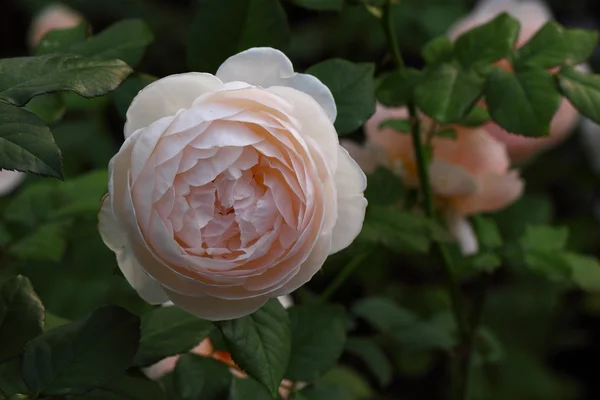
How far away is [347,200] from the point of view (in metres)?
0.35

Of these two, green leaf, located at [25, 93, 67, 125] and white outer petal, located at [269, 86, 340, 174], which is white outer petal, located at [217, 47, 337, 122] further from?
green leaf, located at [25, 93, 67, 125]

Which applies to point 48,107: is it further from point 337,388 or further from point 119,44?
point 337,388

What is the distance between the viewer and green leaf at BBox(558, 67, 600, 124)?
0.46 metres

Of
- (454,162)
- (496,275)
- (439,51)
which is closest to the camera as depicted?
(439,51)

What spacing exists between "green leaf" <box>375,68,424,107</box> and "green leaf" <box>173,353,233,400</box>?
0.20 metres

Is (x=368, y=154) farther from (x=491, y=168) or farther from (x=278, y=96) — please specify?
(x=278, y=96)

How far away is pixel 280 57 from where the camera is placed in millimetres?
357

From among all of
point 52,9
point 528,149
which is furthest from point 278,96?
point 52,9

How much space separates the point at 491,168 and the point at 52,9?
995 mm

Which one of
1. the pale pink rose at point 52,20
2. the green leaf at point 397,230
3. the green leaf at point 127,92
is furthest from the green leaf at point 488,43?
the pale pink rose at point 52,20

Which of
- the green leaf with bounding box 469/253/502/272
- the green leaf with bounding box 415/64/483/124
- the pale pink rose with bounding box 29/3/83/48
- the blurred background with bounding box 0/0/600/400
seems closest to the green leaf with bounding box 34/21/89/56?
the green leaf with bounding box 415/64/483/124

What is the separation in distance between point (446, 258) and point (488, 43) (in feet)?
0.60

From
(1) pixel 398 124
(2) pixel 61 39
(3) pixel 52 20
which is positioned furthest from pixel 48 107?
(3) pixel 52 20

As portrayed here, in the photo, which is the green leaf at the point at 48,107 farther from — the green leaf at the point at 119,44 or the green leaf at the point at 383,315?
the green leaf at the point at 383,315
